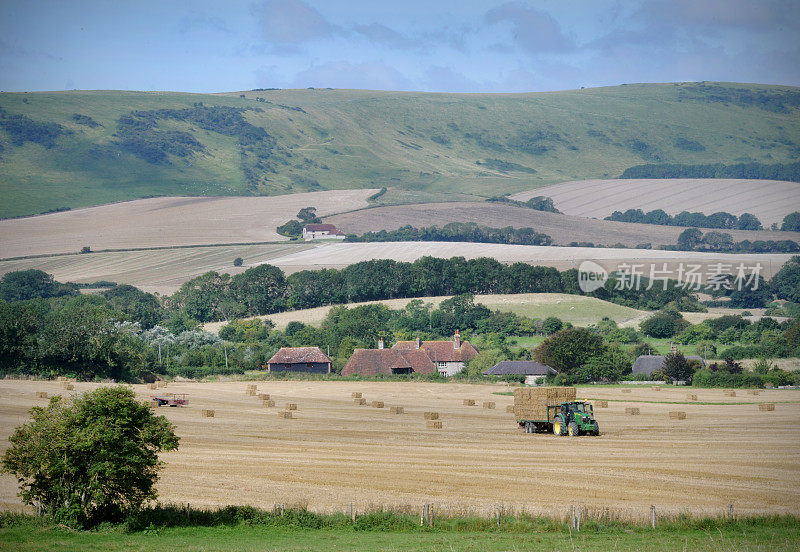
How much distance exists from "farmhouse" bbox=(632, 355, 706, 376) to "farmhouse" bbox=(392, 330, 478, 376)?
20.9 m

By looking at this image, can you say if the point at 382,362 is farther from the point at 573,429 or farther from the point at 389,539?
the point at 389,539

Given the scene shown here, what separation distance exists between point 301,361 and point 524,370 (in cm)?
2733

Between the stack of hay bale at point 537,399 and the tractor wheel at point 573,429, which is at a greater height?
the stack of hay bale at point 537,399

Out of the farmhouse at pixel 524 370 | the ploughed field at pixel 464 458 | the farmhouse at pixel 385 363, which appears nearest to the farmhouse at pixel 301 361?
the farmhouse at pixel 385 363

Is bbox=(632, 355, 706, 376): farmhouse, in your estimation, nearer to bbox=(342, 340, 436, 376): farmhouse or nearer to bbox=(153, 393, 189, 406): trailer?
bbox=(342, 340, 436, 376): farmhouse

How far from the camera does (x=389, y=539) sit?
A: 26.8 m

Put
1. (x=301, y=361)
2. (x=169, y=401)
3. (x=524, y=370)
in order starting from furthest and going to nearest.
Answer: (x=301, y=361), (x=524, y=370), (x=169, y=401)

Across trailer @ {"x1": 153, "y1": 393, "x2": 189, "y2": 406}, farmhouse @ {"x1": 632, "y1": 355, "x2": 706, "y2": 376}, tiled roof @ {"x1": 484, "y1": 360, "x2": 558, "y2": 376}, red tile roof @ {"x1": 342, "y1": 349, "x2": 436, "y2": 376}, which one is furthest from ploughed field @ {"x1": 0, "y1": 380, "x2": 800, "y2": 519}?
farmhouse @ {"x1": 632, "y1": 355, "x2": 706, "y2": 376}

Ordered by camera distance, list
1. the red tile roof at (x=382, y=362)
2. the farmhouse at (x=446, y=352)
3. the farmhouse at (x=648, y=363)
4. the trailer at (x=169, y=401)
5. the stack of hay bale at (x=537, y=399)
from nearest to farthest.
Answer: the stack of hay bale at (x=537, y=399)
the trailer at (x=169, y=401)
the red tile roof at (x=382, y=362)
the farmhouse at (x=648, y=363)
the farmhouse at (x=446, y=352)

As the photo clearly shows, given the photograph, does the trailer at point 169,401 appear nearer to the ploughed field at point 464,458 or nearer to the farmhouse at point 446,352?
the ploughed field at point 464,458

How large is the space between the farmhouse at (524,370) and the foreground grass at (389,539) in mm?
74301

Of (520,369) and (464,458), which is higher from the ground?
(520,369)

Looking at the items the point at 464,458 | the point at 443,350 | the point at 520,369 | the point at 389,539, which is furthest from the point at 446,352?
the point at 389,539

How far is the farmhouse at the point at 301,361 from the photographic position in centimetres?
11238
